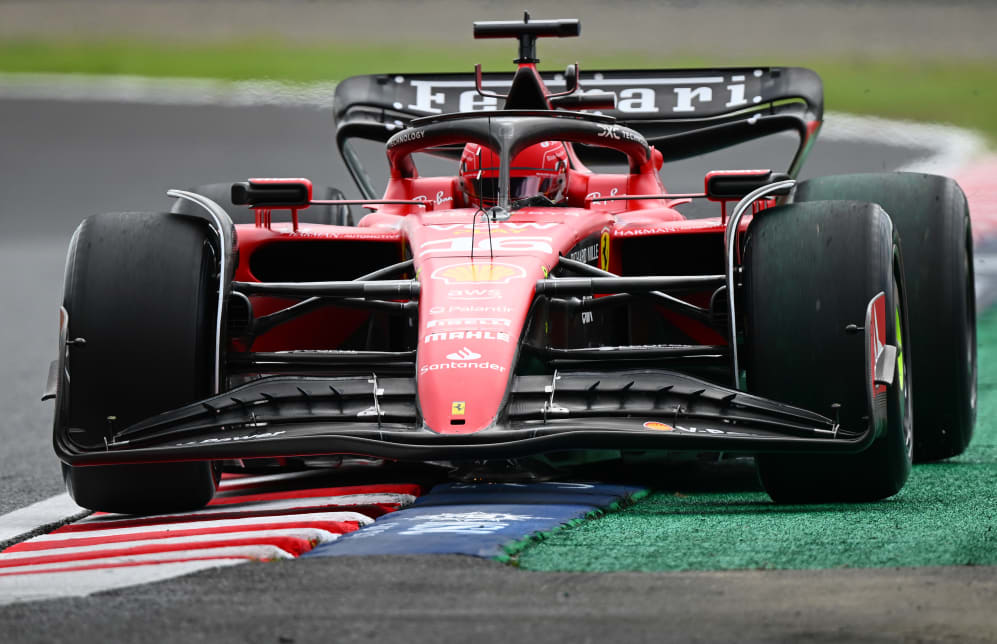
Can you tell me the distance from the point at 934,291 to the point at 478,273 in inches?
82.7

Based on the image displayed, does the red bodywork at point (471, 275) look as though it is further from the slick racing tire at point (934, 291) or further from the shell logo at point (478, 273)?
the slick racing tire at point (934, 291)

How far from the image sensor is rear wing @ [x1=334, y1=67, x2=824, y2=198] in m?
8.16

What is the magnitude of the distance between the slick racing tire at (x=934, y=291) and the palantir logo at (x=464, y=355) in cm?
226

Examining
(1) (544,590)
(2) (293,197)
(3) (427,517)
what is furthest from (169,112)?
(1) (544,590)

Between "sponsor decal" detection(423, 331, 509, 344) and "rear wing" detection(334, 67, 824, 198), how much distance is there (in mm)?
3480

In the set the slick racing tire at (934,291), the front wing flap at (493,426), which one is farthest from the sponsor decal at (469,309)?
the slick racing tire at (934,291)

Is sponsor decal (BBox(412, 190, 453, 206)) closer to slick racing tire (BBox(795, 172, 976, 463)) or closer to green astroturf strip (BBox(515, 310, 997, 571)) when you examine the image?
slick racing tire (BBox(795, 172, 976, 463))

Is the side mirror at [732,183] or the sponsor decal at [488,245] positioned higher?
the side mirror at [732,183]

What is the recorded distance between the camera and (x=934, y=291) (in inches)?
239

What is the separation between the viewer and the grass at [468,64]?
17844 mm

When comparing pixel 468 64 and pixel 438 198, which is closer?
pixel 438 198

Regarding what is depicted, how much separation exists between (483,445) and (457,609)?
1.30 m

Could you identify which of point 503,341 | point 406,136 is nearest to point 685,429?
point 503,341

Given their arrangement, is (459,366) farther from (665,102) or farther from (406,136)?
(665,102)
